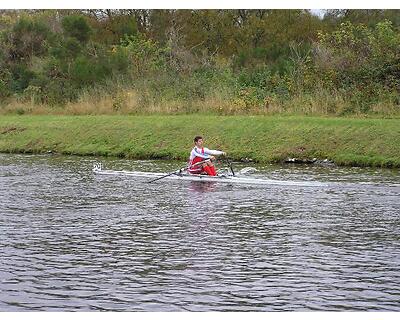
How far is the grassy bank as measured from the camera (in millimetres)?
28609

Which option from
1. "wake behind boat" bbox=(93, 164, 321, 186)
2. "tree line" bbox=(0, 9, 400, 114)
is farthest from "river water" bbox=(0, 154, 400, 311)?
"tree line" bbox=(0, 9, 400, 114)

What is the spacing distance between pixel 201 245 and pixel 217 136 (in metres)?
18.6

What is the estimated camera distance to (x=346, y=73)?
35.7 m

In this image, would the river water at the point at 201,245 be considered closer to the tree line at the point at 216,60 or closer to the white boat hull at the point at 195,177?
the white boat hull at the point at 195,177

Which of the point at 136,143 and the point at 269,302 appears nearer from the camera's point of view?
the point at 269,302

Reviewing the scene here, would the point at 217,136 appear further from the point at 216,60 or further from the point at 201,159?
the point at 216,60

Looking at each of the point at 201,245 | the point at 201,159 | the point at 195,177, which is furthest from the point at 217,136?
the point at 201,245

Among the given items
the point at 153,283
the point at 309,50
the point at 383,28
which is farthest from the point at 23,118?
the point at 153,283

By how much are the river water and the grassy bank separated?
14.5 feet

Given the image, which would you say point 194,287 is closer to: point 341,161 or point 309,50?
point 341,161

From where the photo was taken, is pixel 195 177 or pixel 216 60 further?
pixel 216 60

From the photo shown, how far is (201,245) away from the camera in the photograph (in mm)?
14453

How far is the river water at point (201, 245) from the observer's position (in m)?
10.9

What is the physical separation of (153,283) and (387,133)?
61.7 feet
